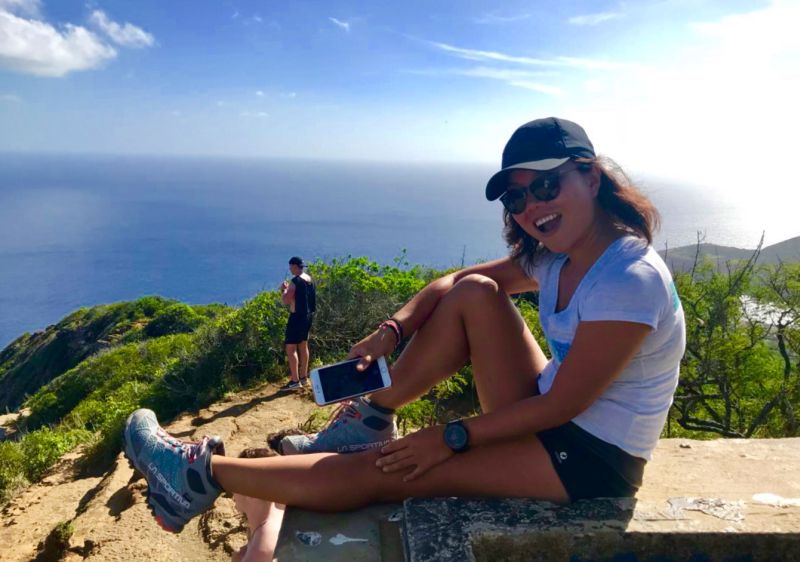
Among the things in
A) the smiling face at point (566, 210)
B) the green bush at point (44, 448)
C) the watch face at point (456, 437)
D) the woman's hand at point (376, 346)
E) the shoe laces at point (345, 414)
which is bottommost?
the green bush at point (44, 448)

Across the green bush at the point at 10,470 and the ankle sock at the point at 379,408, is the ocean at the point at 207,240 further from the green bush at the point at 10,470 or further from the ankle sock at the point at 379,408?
the ankle sock at the point at 379,408

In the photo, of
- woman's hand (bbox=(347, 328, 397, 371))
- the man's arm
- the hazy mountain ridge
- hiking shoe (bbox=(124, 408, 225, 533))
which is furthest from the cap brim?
the hazy mountain ridge

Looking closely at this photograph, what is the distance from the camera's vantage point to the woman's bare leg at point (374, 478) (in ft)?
7.23

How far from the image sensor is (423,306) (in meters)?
2.87

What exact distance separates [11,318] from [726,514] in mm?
91863

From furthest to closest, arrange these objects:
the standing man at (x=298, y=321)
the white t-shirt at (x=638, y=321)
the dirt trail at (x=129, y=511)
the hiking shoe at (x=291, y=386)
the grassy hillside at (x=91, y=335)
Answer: the grassy hillside at (x=91, y=335)
the standing man at (x=298, y=321)
the hiking shoe at (x=291, y=386)
the dirt trail at (x=129, y=511)
the white t-shirt at (x=638, y=321)

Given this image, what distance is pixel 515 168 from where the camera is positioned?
7.32 ft

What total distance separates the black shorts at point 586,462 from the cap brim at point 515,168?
3.24ft

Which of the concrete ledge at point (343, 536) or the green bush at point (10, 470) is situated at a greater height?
the concrete ledge at point (343, 536)

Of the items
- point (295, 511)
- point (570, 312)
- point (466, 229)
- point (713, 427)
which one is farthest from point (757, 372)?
point (466, 229)

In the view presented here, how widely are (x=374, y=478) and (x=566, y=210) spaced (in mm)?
1338

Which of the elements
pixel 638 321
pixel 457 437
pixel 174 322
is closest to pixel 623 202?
pixel 638 321

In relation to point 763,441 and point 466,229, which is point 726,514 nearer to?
point 763,441

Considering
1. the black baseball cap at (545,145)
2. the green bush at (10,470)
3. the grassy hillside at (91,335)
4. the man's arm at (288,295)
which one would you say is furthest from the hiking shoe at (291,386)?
the grassy hillside at (91,335)
